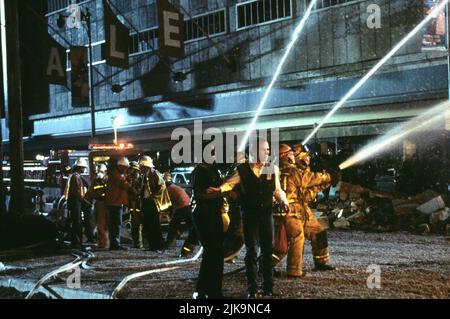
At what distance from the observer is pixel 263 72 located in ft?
77.9

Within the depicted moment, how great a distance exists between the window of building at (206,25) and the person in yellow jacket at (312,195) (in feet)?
55.7

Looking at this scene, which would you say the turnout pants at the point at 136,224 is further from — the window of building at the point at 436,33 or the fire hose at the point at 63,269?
the window of building at the point at 436,33

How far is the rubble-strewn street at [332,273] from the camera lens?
23.8ft

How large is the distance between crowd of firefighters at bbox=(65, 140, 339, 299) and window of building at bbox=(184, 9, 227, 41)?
14.2 meters

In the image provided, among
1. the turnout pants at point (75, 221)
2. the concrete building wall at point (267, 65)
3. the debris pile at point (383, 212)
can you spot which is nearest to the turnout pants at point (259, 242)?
the turnout pants at point (75, 221)

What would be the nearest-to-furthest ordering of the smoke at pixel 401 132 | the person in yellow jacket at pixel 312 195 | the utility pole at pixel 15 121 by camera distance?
the person in yellow jacket at pixel 312 195, the utility pole at pixel 15 121, the smoke at pixel 401 132

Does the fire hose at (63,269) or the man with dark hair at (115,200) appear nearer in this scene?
the fire hose at (63,269)

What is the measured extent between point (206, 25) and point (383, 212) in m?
13.6

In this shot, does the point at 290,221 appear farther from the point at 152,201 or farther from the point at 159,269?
the point at 152,201

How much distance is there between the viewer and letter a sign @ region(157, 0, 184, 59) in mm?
22250

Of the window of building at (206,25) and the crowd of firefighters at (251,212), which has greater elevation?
the window of building at (206,25)

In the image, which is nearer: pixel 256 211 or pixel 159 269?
pixel 256 211

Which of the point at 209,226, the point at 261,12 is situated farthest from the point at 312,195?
the point at 261,12
